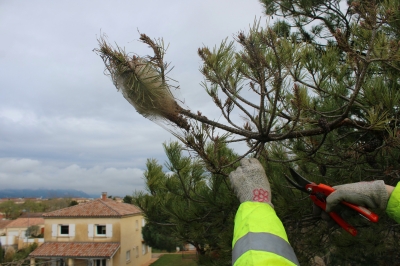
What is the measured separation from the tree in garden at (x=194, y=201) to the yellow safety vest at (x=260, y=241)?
1055 millimetres

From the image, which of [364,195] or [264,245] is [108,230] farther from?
[264,245]

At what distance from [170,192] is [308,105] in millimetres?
1813

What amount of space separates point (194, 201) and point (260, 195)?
1404mm

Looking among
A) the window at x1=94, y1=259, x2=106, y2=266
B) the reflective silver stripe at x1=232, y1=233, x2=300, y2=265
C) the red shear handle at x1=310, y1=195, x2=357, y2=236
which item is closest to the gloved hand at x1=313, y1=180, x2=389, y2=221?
the red shear handle at x1=310, y1=195, x2=357, y2=236

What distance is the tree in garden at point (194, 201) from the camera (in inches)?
96.2

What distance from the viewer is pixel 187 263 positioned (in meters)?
22.3

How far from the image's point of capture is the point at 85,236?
1748cm

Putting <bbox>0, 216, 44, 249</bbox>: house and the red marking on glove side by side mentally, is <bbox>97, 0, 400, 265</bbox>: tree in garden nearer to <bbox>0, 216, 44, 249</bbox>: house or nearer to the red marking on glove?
the red marking on glove

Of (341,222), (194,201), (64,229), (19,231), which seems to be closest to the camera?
(341,222)

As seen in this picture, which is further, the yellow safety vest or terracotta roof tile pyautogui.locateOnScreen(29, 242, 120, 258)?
terracotta roof tile pyautogui.locateOnScreen(29, 242, 120, 258)

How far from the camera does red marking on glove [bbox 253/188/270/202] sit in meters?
1.39

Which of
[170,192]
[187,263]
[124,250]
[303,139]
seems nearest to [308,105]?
[303,139]

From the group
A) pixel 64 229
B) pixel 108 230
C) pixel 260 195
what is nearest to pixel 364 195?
pixel 260 195

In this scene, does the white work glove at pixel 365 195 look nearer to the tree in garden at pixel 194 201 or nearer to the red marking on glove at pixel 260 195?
the red marking on glove at pixel 260 195
